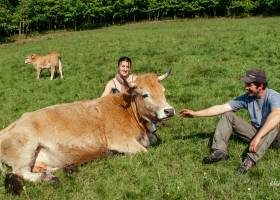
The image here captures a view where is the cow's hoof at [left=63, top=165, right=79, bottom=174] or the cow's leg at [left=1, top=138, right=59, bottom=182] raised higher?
the cow's leg at [left=1, top=138, right=59, bottom=182]

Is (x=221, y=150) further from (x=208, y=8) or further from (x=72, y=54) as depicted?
(x=208, y=8)

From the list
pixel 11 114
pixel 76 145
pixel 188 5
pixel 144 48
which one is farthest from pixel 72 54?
pixel 188 5

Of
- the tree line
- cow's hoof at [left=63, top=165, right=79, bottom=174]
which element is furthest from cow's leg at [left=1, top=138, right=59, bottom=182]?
the tree line

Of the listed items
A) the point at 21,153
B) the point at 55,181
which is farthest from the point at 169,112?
the point at 21,153

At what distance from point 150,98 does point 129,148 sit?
1.14m

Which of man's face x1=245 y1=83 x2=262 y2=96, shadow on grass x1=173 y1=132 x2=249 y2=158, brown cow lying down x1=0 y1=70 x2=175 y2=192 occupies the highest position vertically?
man's face x1=245 y1=83 x2=262 y2=96

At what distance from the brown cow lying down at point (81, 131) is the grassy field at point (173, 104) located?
1.07 ft

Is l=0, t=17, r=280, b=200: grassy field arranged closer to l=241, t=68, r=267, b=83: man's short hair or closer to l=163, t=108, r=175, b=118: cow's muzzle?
l=163, t=108, r=175, b=118: cow's muzzle

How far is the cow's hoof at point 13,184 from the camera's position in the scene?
762 cm

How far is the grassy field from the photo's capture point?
24.4 ft

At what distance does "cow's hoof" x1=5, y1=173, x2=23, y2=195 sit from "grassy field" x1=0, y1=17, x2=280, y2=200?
116 millimetres

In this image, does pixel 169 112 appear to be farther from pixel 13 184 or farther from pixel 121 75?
pixel 13 184

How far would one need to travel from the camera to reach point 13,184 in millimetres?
7668

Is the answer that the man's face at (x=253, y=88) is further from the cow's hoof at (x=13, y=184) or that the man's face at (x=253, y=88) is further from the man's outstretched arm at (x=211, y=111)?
the cow's hoof at (x=13, y=184)
